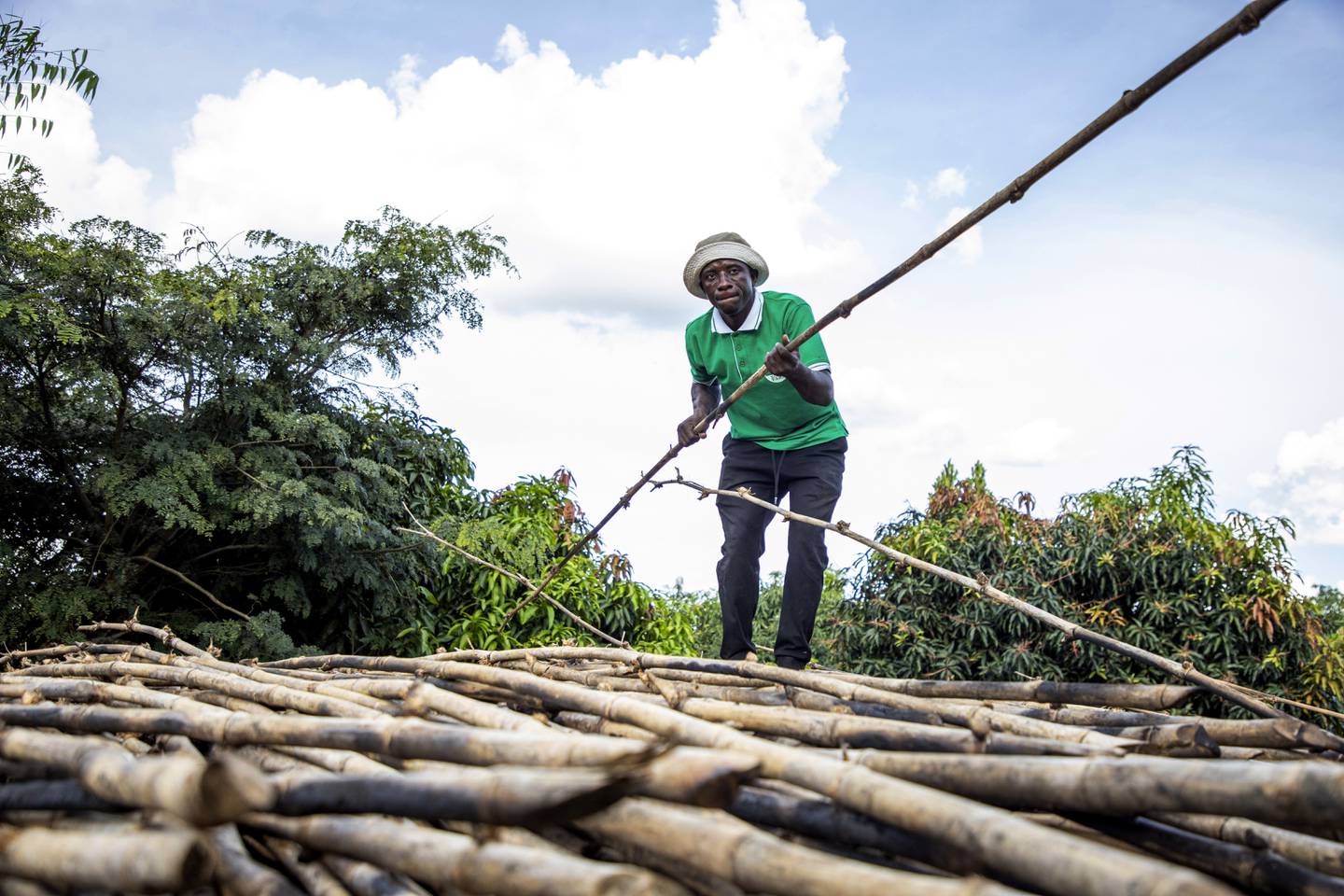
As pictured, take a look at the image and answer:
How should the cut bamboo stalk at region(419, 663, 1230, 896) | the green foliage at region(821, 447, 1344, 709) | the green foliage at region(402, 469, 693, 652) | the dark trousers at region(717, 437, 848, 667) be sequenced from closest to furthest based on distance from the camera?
the cut bamboo stalk at region(419, 663, 1230, 896) → the dark trousers at region(717, 437, 848, 667) → the green foliage at region(402, 469, 693, 652) → the green foliage at region(821, 447, 1344, 709)

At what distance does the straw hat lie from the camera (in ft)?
14.4

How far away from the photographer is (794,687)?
2.68 m

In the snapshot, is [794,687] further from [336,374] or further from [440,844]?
[336,374]

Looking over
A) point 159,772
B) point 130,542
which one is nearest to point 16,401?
point 130,542

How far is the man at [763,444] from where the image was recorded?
13.4ft

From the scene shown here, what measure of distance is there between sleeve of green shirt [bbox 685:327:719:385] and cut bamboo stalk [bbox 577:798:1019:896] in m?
3.57

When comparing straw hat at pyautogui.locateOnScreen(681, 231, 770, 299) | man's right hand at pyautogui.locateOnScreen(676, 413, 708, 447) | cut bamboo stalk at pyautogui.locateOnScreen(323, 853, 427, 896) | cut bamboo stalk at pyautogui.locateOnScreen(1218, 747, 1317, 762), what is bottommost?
cut bamboo stalk at pyautogui.locateOnScreen(323, 853, 427, 896)

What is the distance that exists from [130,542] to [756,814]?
242 inches

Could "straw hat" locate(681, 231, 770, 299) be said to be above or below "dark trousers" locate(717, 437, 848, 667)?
above

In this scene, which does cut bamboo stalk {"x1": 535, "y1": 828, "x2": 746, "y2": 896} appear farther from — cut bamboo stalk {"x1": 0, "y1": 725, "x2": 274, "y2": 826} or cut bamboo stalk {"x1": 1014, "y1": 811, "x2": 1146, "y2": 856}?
cut bamboo stalk {"x1": 1014, "y1": 811, "x2": 1146, "y2": 856}

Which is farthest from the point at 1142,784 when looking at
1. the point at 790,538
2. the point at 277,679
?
the point at 790,538

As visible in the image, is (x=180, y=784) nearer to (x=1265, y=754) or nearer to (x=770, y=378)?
(x=1265, y=754)

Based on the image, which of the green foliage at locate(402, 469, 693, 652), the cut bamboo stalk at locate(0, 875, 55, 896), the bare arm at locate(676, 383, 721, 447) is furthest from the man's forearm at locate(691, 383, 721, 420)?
the cut bamboo stalk at locate(0, 875, 55, 896)

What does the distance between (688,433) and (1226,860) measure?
325cm
